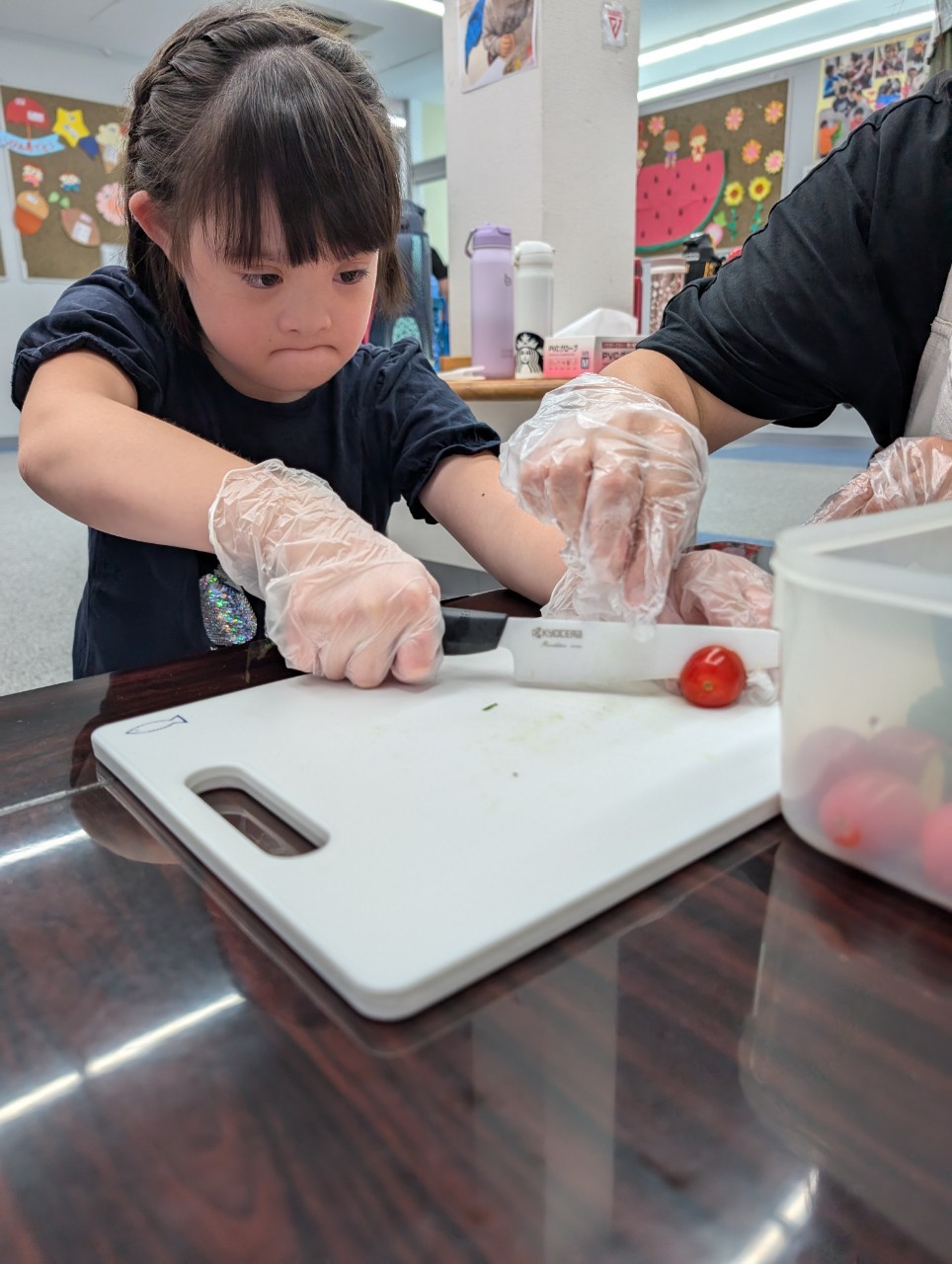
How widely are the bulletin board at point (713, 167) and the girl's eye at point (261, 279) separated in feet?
16.1

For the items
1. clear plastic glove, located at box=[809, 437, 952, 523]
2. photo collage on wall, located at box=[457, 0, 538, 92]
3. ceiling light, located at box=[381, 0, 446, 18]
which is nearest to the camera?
clear plastic glove, located at box=[809, 437, 952, 523]

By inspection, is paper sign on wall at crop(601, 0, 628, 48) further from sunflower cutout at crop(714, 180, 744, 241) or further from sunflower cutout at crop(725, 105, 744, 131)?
sunflower cutout at crop(725, 105, 744, 131)

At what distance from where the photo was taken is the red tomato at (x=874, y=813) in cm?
32

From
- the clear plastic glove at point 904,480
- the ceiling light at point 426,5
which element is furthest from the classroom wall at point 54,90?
the clear plastic glove at point 904,480

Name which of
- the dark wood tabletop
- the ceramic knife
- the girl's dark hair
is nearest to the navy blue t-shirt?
the girl's dark hair

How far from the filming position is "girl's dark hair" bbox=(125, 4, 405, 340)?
624 millimetres

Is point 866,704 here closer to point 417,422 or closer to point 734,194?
point 417,422

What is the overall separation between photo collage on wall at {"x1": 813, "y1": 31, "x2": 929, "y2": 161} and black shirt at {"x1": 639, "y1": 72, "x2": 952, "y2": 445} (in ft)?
15.0

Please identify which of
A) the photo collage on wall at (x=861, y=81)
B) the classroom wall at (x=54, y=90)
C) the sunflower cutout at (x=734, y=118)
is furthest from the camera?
the sunflower cutout at (x=734, y=118)

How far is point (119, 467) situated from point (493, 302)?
4.09 ft

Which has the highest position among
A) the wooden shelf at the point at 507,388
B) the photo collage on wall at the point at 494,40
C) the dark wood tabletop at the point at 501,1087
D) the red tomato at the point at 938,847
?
the photo collage on wall at the point at 494,40

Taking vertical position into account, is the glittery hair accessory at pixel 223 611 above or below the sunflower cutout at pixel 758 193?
below

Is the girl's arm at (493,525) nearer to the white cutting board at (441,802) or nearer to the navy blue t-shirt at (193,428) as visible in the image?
the navy blue t-shirt at (193,428)

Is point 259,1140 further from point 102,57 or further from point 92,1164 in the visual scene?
point 102,57
